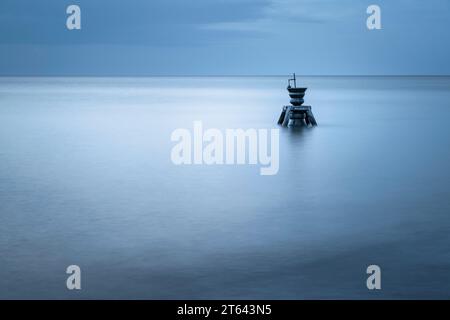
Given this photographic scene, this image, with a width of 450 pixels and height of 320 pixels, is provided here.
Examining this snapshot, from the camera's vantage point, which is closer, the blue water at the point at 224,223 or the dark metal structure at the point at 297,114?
the blue water at the point at 224,223

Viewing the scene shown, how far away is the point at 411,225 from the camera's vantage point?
26.9 ft

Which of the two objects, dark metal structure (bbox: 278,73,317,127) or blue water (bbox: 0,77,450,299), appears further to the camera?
dark metal structure (bbox: 278,73,317,127)

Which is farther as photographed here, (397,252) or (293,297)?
(397,252)

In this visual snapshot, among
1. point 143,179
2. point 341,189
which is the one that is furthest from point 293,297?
point 143,179

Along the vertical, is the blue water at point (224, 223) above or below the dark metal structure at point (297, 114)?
below

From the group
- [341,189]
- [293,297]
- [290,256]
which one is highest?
[341,189]

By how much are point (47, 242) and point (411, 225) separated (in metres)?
3.53

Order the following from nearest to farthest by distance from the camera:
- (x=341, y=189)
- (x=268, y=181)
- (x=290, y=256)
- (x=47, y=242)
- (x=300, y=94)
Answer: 1. (x=290, y=256)
2. (x=47, y=242)
3. (x=341, y=189)
4. (x=268, y=181)
5. (x=300, y=94)

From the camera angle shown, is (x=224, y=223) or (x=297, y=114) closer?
(x=224, y=223)

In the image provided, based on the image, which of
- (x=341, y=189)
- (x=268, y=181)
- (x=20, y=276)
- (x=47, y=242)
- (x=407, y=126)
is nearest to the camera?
(x=20, y=276)

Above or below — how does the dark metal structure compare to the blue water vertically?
above

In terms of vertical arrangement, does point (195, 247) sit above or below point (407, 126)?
below

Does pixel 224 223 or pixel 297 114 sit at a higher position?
pixel 297 114

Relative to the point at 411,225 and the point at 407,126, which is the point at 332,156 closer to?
the point at 411,225
